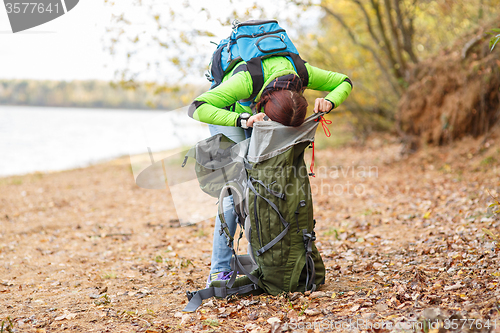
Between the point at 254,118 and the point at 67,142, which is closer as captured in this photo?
the point at 254,118

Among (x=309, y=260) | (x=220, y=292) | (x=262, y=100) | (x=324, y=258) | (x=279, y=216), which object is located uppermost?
(x=262, y=100)

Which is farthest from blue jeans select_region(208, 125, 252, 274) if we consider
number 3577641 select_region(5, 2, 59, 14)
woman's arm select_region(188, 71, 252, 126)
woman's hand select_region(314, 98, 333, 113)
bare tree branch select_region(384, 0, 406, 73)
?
bare tree branch select_region(384, 0, 406, 73)

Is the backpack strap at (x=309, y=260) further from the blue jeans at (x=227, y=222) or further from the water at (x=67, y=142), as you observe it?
the water at (x=67, y=142)

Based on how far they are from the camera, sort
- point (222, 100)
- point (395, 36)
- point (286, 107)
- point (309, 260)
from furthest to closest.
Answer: point (395, 36) < point (309, 260) < point (222, 100) < point (286, 107)

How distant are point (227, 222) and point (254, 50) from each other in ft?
4.33

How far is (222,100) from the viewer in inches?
103

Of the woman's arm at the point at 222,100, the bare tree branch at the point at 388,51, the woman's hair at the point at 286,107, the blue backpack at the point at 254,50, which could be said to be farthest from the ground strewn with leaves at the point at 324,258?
the bare tree branch at the point at 388,51

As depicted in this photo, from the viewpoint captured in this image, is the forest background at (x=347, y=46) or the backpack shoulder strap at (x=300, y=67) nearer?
the backpack shoulder strap at (x=300, y=67)

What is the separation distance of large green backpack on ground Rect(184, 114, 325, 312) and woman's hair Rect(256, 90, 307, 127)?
57mm

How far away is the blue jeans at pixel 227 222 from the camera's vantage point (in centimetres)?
287

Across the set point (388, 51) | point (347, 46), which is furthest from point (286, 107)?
point (347, 46)

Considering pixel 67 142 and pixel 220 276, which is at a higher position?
pixel 220 276

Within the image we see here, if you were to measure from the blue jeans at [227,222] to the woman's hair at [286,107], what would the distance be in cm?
34

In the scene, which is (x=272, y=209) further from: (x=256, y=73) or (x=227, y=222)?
(x=256, y=73)
